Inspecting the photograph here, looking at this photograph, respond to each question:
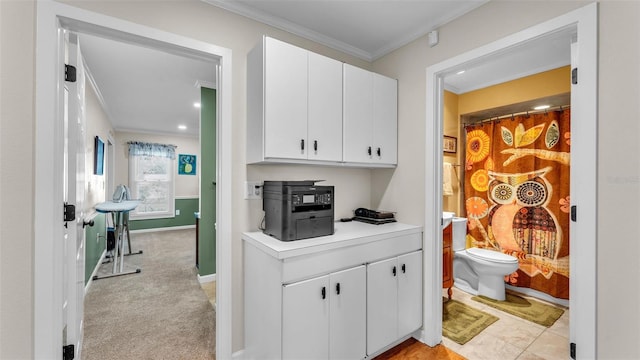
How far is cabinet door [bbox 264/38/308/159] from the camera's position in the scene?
5.56ft

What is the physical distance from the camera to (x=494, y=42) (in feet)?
5.70

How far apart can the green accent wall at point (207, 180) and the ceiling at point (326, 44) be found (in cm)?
29

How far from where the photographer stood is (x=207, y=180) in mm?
3252

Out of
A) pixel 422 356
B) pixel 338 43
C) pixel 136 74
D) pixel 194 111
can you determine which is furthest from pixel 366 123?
pixel 194 111

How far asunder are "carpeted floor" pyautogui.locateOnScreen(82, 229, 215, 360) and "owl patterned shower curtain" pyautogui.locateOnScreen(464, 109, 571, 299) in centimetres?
323

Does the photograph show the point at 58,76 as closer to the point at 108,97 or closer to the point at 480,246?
the point at 108,97

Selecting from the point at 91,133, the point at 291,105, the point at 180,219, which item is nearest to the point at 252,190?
the point at 291,105

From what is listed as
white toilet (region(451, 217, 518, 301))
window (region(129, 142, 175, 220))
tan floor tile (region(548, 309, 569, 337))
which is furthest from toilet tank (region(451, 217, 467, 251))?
window (region(129, 142, 175, 220))

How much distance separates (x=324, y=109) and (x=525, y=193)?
2569mm

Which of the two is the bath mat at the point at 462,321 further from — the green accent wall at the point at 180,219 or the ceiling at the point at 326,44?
the green accent wall at the point at 180,219

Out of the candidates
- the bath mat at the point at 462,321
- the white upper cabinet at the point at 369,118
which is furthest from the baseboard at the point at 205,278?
the bath mat at the point at 462,321

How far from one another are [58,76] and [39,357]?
1.39m

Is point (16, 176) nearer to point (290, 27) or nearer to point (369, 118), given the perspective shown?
point (290, 27)

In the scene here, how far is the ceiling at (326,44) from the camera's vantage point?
6.10ft
